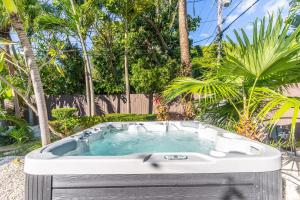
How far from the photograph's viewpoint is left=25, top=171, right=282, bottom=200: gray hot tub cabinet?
1958 mm

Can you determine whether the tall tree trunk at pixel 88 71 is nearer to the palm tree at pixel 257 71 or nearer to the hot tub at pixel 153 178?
the palm tree at pixel 257 71

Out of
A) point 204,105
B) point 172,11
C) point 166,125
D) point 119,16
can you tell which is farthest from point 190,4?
point 204,105

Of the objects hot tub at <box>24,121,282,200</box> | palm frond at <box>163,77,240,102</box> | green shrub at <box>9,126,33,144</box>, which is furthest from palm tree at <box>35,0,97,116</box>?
hot tub at <box>24,121,282,200</box>

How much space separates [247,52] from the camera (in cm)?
315

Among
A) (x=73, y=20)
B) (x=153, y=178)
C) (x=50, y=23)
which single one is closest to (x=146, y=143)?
(x=153, y=178)

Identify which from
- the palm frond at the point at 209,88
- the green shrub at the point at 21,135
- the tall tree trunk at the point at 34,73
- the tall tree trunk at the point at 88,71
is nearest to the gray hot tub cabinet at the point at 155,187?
the palm frond at the point at 209,88

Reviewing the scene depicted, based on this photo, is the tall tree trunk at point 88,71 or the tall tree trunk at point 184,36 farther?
the tall tree trunk at point 88,71

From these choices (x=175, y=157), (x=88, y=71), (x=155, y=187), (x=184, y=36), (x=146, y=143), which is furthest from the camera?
(x=88, y=71)

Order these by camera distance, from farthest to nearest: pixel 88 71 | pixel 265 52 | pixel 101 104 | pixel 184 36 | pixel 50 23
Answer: pixel 101 104 → pixel 88 71 → pixel 50 23 → pixel 184 36 → pixel 265 52

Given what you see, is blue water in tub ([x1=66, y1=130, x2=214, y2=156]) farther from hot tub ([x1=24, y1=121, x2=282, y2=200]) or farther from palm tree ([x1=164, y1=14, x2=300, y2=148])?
hot tub ([x1=24, y1=121, x2=282, y2=200])

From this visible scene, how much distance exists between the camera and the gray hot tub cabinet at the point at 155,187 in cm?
196

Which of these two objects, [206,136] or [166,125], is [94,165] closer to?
[206,136]

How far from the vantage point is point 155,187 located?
197 cm

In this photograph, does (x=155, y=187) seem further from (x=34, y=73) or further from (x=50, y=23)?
(x=50, y=23)
